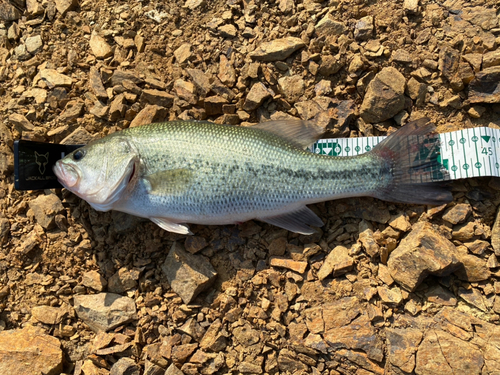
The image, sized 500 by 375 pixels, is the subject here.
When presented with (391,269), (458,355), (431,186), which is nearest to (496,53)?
(431,186)

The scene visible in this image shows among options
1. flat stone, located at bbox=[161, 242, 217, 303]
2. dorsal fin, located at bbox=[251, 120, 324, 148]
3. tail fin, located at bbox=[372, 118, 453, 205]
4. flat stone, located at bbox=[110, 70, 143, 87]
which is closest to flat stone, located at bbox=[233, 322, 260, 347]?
flat stone, located at bbox=[161, 242, 217, 303]

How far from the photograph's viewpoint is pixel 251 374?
3.23 metres

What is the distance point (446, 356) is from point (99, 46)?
4.86 m

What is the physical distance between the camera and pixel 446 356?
292cm

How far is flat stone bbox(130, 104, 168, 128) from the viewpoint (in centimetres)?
383

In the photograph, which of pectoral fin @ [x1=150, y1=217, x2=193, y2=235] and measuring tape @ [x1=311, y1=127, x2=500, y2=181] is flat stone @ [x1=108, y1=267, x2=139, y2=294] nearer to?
pectoral fin @ [x1=150, y1=217, x2=193, y2=235]

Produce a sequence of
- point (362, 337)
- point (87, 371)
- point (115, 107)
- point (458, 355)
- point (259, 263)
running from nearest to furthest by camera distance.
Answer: point (458, 355) < point (362, 337) < point (87, 371) < point (259, 263) < point (115, 107)

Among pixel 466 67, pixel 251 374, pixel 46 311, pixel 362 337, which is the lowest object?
pixel 251 374

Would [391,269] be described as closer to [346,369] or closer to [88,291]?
[346,369]

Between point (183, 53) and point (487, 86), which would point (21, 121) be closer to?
point (183, 53)

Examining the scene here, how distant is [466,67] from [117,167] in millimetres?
3631

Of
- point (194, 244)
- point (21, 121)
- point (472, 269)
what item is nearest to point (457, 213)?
point (472, 269)

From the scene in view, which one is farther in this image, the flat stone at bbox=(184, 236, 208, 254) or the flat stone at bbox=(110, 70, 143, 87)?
the flat stone at bbox=(110, 70, 143, 87)

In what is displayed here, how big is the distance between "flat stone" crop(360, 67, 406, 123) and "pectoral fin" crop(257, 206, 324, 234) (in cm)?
127
